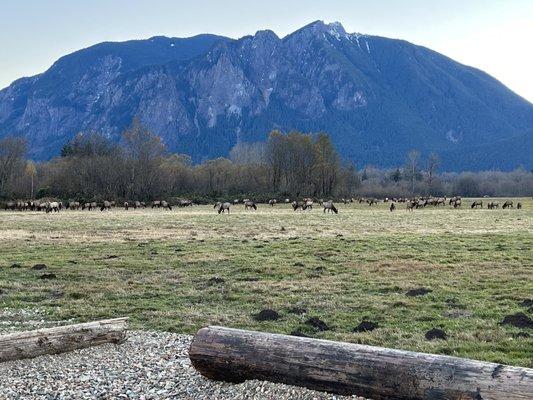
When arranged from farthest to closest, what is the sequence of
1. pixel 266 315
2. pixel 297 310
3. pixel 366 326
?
pixel 297 310 < pixel 266 315 < pixel 366 326

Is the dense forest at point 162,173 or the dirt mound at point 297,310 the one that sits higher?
the dense forest at point 162,173

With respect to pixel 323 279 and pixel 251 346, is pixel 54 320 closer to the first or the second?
pixel 251 346

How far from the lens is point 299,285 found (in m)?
18.0

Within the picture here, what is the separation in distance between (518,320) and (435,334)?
2.58m

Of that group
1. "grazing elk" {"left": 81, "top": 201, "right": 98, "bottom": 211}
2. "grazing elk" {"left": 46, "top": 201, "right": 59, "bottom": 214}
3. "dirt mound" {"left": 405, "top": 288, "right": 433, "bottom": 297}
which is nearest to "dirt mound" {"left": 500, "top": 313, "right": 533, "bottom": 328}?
"dirt mound" {"left": 405, "top": 288, "right": 433, "bottom": 297}

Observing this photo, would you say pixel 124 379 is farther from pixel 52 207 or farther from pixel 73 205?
pixel 73 205

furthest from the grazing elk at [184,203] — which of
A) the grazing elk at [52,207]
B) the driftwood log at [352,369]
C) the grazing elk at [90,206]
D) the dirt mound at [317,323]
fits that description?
the driftwood log at [352,369]

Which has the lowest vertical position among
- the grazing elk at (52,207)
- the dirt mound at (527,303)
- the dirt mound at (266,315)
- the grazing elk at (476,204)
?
the dirt mound at (266,315)

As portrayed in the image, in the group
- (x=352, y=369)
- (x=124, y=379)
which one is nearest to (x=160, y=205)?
(x=124, y=379)

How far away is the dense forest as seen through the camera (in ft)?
320

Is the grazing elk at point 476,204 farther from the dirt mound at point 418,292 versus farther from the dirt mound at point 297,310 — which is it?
the dirt mound at point 297,310

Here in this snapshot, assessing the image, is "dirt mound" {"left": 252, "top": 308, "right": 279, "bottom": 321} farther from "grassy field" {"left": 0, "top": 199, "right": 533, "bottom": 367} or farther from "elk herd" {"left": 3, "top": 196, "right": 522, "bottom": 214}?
"elk herd" {"left": 3, "top": 196, "right": 522, "bottom": 214}

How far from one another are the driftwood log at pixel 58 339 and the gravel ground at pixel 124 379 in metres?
0.15

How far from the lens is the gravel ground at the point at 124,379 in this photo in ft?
28.4
